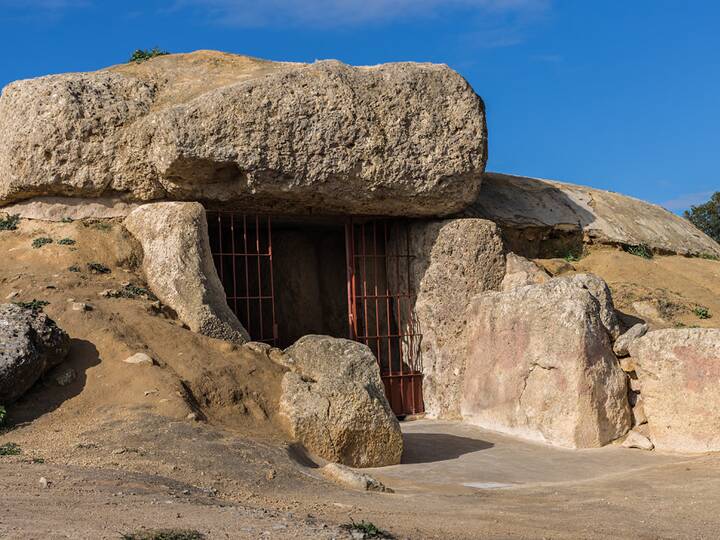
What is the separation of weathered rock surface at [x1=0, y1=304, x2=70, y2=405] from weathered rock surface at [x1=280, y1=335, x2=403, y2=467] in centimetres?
238

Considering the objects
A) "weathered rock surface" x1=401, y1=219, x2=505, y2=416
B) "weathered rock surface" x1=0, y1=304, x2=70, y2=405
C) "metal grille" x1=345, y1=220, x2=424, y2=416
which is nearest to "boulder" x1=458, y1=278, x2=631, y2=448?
"weathered rock surface" x1=401, y1=219, x2=505, y2=416

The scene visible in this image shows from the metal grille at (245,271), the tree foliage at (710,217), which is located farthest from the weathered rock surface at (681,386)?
the tree foliage at (710,217)

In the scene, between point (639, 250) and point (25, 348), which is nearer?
point (25, 348)

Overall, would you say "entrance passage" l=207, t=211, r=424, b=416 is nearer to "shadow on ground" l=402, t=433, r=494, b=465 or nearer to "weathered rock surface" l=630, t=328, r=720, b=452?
"shadow on ground" l=402, t=433, r=494, b=465

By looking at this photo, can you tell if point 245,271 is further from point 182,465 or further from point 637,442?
point 182,465

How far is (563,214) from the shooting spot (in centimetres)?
1642

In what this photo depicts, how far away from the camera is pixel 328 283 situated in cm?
1655

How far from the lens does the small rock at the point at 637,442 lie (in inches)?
437

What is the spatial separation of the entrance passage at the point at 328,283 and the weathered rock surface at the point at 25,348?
14.0ft

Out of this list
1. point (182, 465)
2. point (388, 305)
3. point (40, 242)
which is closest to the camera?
point (182, 465)

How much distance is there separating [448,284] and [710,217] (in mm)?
20014

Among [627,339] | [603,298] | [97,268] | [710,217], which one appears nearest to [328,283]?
[97,268]

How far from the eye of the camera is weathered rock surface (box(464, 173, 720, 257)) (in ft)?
51.9

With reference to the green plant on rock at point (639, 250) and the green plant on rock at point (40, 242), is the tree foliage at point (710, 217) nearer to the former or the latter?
the green plant on rock at point (639, 250)
